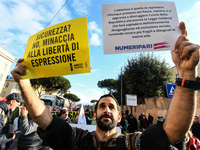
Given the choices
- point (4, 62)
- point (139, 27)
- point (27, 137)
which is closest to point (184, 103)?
point (139, 27)

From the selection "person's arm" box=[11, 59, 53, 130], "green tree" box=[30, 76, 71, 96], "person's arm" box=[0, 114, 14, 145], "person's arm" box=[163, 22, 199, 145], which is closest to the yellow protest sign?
"person's arm" box=[11, 59, 53, 130]

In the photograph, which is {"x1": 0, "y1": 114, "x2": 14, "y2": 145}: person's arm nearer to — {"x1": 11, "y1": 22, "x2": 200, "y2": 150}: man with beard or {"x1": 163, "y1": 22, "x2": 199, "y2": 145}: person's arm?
{"x1": 11, "y1": 22, "x2": 200, "y2": 150}: man with beard

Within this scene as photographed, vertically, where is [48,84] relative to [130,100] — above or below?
above

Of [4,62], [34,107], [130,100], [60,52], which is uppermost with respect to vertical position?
[4,62]

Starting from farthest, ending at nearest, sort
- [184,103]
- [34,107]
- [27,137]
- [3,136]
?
[3,136]
[27,137]
[34,107]
[184,103]

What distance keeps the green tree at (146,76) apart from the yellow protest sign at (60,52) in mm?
17223

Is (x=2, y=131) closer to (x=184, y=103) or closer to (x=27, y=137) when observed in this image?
(x=27, y=137)

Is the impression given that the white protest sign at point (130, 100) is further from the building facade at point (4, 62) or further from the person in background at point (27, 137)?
the building facade at point (4, 62)

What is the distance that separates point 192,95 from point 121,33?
109 cm

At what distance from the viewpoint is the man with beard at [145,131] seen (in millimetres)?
1047

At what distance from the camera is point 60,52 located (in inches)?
61.9

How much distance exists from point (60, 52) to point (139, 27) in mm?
1167

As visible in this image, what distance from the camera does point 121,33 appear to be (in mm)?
1524

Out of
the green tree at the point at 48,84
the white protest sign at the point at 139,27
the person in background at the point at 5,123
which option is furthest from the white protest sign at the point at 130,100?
the green tree at the point at 48,84
